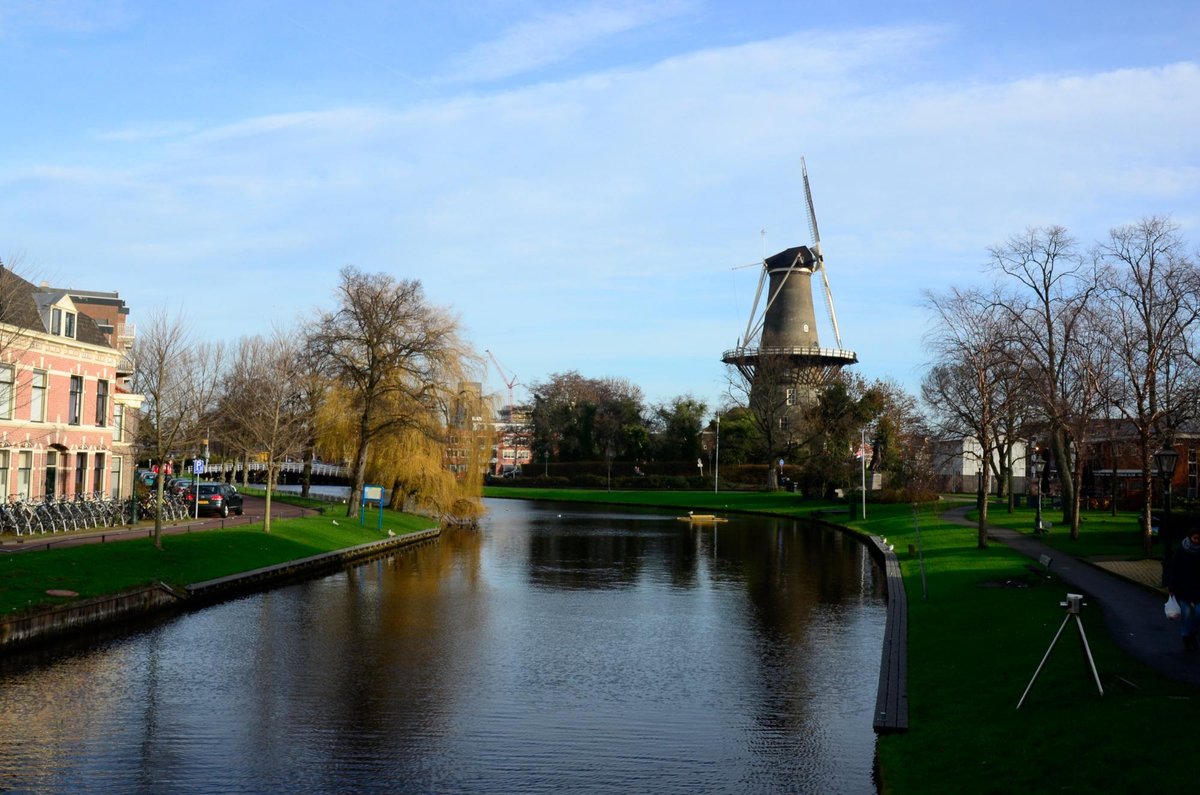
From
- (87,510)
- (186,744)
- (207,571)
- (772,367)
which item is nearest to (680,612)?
(207,571)

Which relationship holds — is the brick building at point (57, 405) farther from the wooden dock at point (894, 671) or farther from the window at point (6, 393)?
the wooden dock at point (894, 671)

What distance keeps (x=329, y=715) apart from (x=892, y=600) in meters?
16.6

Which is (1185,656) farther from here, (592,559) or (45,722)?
(592,559)

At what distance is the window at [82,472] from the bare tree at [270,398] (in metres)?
7.05

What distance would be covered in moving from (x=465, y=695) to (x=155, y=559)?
15.3 metres

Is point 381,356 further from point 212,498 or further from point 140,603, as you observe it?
point 140,603

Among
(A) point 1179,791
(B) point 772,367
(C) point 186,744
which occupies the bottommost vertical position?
(C) point 186,744

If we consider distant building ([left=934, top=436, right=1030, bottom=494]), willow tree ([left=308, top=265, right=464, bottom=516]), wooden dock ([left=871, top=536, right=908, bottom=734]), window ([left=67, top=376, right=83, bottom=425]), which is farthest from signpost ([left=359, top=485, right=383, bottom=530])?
distant building ([left=934, top=436, right=1030, bottom=494])

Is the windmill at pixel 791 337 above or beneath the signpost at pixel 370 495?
above

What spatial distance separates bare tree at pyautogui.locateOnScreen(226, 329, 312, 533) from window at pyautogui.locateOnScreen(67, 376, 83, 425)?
23.7 feet

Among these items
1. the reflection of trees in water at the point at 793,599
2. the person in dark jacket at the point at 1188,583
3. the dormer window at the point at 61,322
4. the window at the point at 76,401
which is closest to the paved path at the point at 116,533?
the window at the point at 76,401

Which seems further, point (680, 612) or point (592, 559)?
point (592, 559)

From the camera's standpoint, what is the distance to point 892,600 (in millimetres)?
27812

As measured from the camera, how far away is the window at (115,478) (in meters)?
48.1
